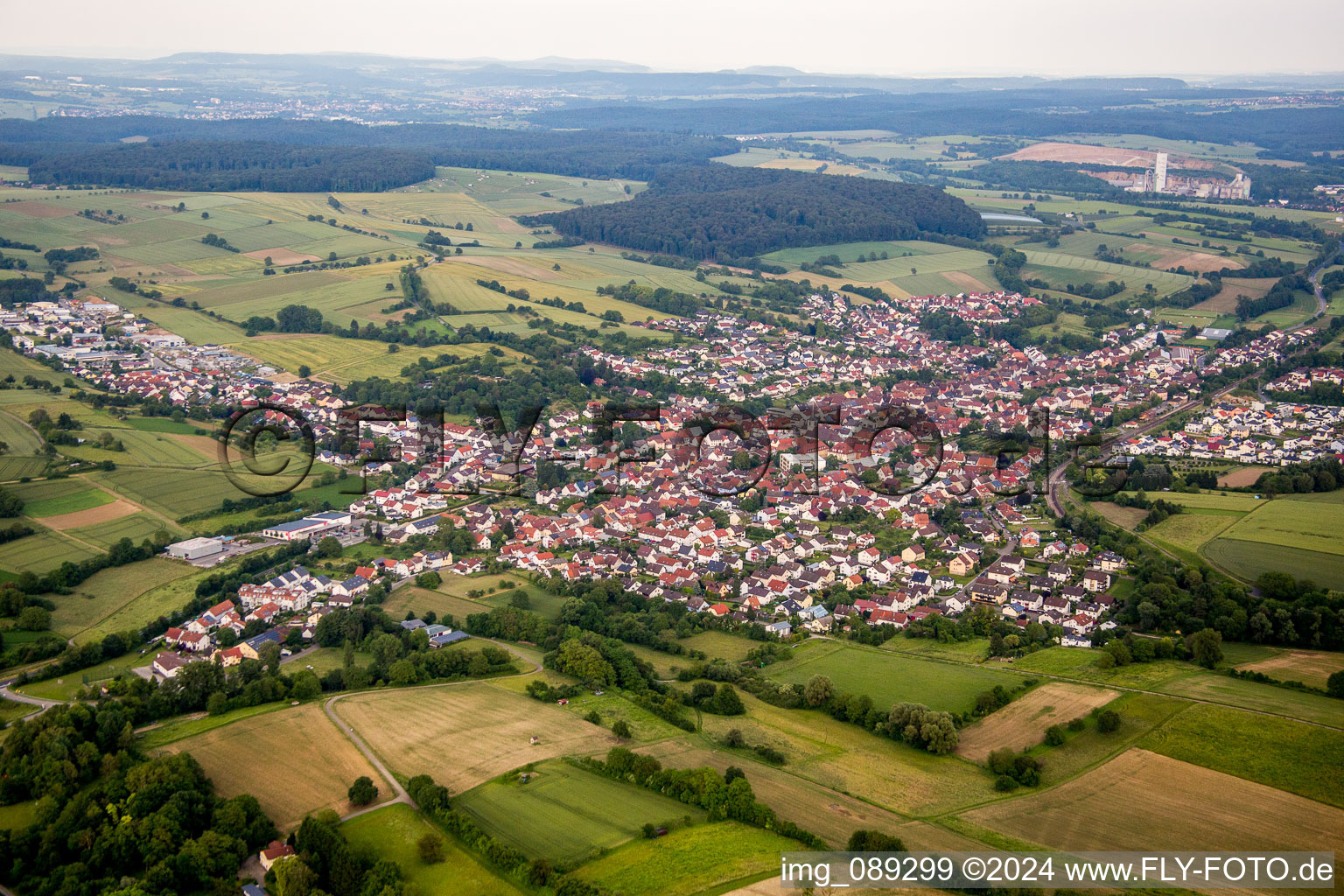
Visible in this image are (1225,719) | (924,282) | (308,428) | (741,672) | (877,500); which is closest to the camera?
(1225,719)

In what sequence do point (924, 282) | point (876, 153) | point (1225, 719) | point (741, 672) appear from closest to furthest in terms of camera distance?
point (1225, 719) → point (741, 672) → point (924, 282) → point (876, 153)

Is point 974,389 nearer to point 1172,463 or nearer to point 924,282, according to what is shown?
point 1172,463

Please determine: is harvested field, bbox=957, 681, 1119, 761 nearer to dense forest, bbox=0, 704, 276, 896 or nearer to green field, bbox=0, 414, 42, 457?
dense forest, bbox=0, 704, 276, 896

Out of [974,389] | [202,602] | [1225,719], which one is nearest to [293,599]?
[202,602]

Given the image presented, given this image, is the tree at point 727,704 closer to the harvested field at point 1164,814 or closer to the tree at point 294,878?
the harvested field at point 1164,814

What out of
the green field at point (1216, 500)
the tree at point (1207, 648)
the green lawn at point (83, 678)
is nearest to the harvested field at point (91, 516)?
the green lawn at point (83, 678)

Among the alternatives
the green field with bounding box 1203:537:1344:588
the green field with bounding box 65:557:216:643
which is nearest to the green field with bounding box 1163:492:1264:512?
the green field with bounding box 1203:537:1344:588
